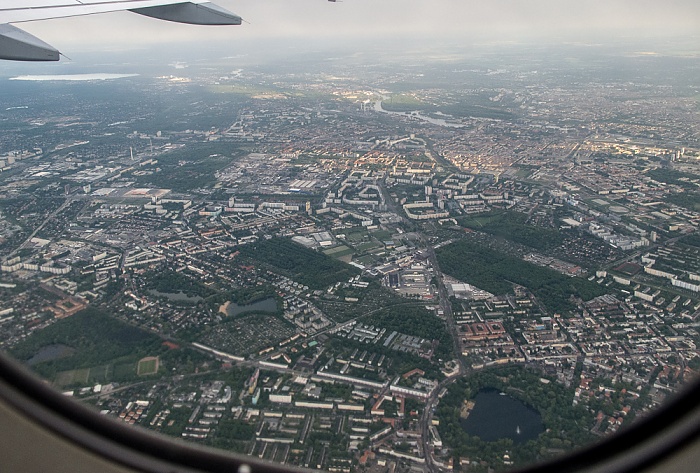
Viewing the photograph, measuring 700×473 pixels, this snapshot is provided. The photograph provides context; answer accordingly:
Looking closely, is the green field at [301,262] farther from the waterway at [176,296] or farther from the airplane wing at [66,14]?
the airplane wing at [66,14]

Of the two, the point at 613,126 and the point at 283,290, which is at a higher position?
the point at 613,126

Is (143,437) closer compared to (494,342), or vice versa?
(143,437)

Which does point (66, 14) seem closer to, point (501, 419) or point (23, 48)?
point (23, 48)

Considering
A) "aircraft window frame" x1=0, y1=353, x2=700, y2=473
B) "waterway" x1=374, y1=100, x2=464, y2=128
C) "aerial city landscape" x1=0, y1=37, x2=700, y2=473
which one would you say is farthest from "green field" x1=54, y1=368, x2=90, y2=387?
"waterway" x1=374, y1=100, x2=464, y2=128

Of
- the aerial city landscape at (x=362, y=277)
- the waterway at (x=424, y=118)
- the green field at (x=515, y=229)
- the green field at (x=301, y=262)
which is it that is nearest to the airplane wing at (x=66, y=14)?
the aerial city landscape at (x=362, y=277)

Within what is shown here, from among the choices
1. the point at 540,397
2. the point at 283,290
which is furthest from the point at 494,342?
the point at 283,290

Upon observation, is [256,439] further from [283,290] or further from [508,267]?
[508,267]

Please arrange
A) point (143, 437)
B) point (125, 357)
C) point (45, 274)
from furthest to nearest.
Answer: point (45, 274), point (125, 357), point (143, 437)

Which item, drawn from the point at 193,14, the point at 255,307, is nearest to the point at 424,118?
the point at 255,307
